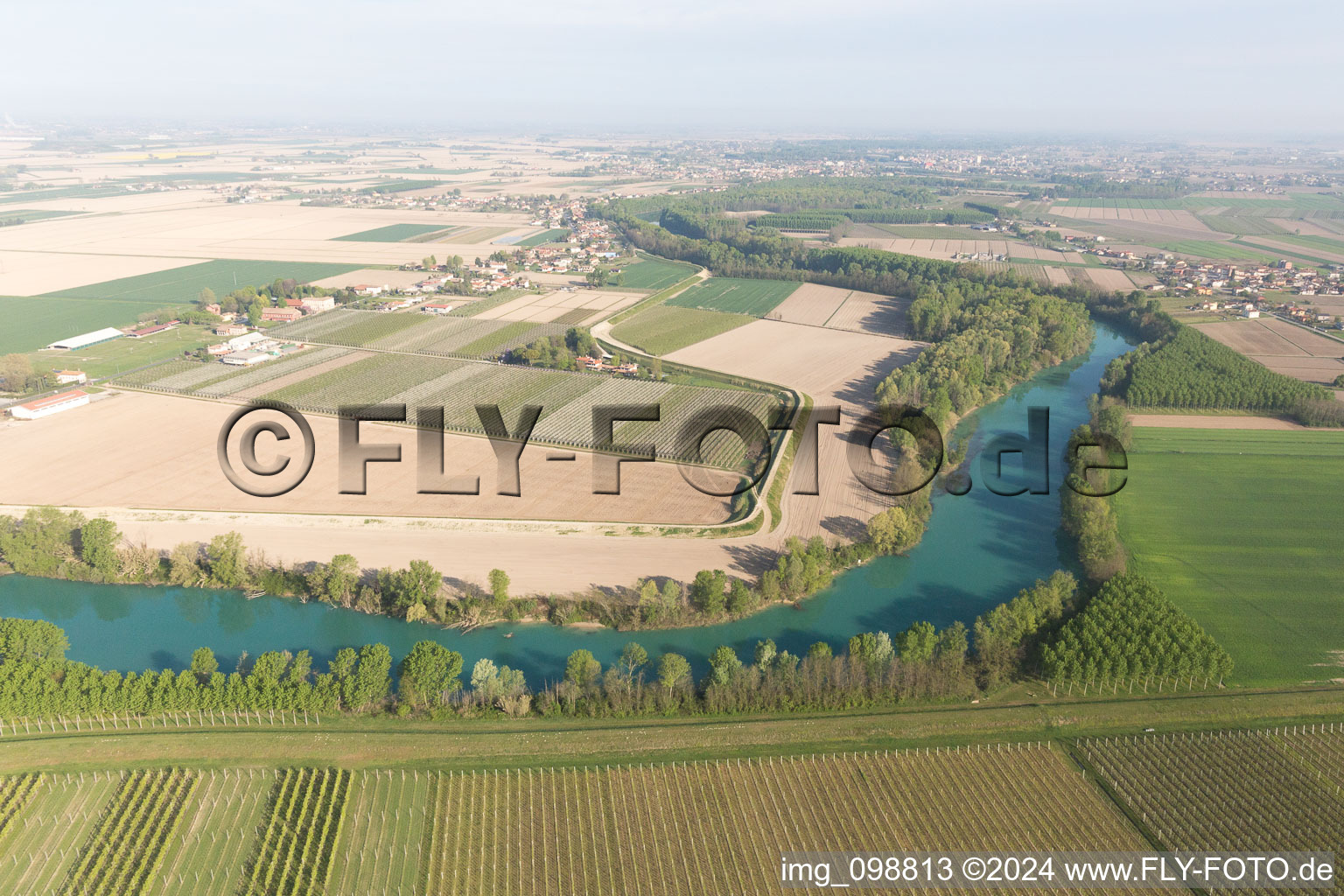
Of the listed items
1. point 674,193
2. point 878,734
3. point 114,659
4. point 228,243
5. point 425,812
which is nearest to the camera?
point 425,812

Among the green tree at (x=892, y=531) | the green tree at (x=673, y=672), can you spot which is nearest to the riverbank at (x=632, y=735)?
the green tree at (x=673, y=672)

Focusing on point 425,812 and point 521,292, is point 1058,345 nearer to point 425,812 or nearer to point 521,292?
point 521,292

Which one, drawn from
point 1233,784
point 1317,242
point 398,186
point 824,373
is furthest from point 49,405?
point 1317,242

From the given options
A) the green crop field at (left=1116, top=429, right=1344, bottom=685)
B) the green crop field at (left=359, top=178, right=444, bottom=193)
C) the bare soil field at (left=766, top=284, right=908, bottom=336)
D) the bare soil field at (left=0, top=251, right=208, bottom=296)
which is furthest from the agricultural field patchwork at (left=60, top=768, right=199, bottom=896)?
the green crop field at (left=359, top=178, right=444, bottom=193)

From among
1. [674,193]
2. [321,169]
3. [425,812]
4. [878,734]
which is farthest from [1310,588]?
[321,169]

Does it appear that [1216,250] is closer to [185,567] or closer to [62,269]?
[185,567]

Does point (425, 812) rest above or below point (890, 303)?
below

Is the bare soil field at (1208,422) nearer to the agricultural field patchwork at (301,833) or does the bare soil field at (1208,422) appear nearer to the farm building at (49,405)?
the agricultural field patchwork at (301,833)
